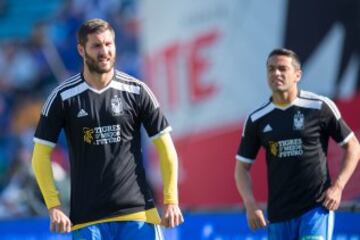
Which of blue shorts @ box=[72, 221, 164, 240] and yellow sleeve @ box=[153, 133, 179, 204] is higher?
yellow sleeve @ box=[153, 133, 179, 204]

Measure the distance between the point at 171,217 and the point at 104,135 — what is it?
0.76 metres

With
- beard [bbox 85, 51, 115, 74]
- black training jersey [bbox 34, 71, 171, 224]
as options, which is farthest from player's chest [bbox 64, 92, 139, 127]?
beard [bbox 85, 51, 115, 74]

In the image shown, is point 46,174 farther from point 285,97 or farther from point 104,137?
point 285,97

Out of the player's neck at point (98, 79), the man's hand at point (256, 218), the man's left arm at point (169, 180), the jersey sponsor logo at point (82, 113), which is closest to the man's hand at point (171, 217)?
the man's left arm at point (169, 180)

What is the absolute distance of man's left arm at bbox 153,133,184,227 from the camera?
7.01 m

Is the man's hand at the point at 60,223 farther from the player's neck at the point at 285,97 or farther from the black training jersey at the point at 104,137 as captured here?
the player's neck at the point at 285,97

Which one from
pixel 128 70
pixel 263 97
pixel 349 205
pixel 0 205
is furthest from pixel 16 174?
pixel 349 205

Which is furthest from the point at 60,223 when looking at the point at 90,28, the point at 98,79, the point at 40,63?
the point at 40,63

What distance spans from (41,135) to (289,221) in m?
2.14

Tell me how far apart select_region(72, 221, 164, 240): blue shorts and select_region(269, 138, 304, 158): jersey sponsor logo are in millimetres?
1449

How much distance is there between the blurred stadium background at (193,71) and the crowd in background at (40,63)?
2 centimetres

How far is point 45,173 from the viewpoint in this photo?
23.8 ft

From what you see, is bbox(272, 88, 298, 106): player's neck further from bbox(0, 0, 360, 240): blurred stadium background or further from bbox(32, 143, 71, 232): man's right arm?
bbox(0, 0, 360, 240): blurred stadium background

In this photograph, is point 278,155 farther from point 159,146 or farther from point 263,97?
point 263,97
